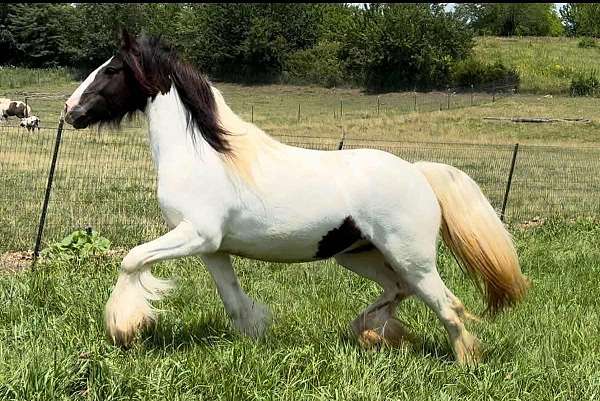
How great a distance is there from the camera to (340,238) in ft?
15.6

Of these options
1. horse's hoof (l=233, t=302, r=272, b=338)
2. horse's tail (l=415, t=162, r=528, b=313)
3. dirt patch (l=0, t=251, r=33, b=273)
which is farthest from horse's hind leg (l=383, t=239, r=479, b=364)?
dirt patch (l=0, t=251, r=33, b=273)

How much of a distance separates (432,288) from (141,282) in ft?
5.98

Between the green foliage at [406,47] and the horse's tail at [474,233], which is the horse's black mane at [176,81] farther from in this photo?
the green foliage at [406,47]

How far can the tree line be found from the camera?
5775 centimetres

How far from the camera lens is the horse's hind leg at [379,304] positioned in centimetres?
503

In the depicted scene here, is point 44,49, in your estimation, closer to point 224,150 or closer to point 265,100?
point 265,100

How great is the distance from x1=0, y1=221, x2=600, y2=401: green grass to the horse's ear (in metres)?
1.82

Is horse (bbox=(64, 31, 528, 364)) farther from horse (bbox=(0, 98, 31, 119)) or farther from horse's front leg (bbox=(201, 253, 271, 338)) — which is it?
horse (bbox=(0, 98, 31, 119))

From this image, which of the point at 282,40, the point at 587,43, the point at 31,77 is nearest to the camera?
the point at 31,77

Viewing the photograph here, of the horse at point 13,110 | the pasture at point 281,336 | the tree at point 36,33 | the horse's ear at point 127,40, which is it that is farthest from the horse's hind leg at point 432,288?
the tree at point 36,33

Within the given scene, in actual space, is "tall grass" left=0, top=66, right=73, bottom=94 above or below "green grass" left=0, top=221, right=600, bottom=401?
below

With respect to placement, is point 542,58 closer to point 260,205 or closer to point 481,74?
point 481,74

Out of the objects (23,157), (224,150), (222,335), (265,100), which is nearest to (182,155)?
(224,150)

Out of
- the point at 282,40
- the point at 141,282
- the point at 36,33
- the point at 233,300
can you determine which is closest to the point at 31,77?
the point at 36,33
